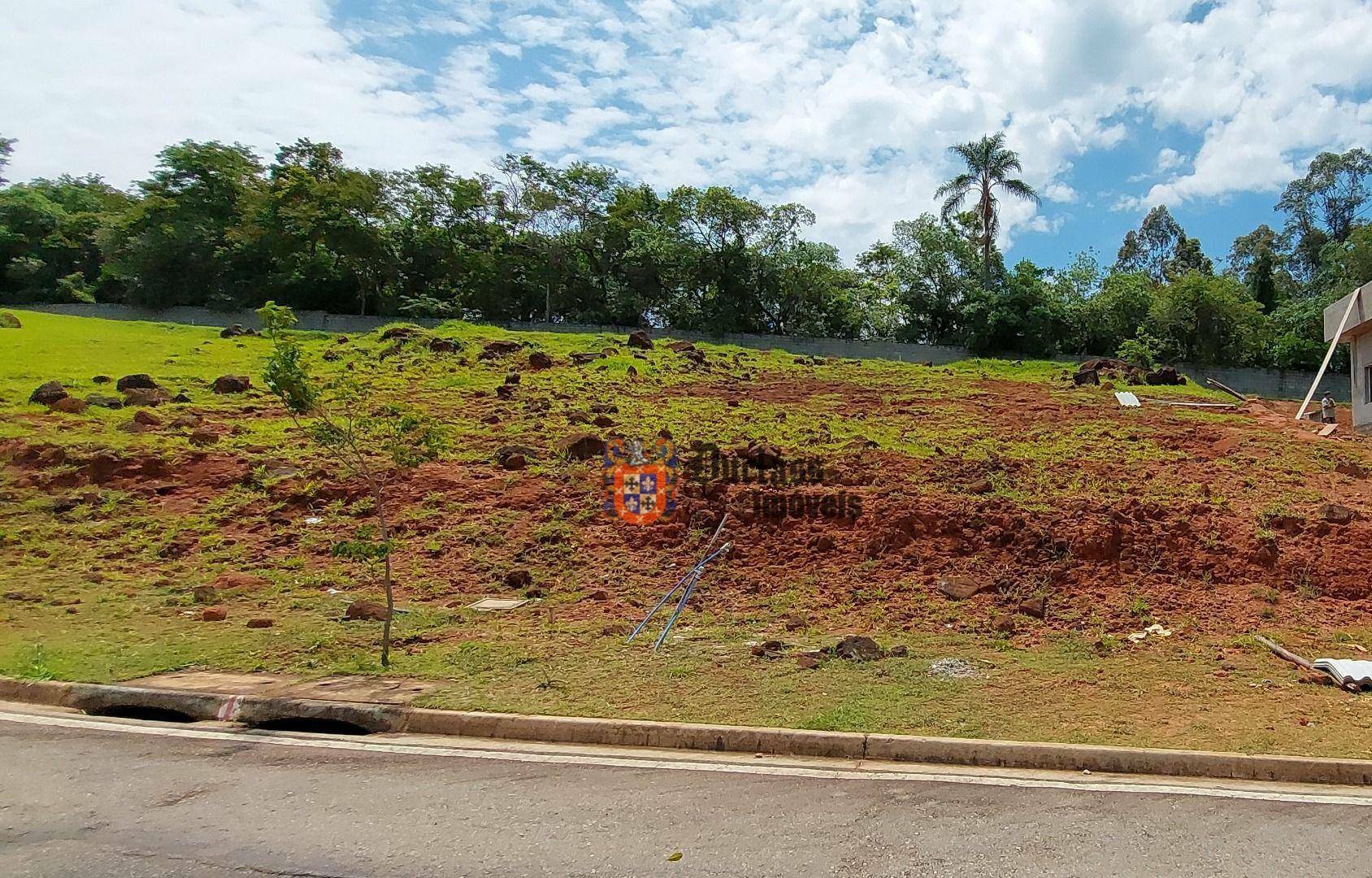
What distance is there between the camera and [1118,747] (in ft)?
18.0

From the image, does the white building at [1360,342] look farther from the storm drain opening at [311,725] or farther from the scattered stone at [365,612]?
the storm drain opening at [311,725]

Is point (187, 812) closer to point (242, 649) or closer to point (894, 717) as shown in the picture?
point (242, 649)

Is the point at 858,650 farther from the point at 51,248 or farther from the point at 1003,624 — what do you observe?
the point at 51,248

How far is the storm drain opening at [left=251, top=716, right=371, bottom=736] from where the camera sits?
6340mm

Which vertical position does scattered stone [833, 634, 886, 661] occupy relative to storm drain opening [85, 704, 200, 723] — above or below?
above

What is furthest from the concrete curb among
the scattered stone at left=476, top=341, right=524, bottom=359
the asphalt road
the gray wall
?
the gray wall

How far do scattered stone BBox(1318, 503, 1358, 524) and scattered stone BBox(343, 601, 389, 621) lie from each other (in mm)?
11928

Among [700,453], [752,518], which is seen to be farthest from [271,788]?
[700,453]

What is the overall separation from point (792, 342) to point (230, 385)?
2191 centimetres

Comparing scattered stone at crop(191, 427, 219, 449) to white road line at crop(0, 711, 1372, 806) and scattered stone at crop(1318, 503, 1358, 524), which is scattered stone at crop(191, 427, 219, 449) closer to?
white road line at crop(0, 711, 1372, 806)

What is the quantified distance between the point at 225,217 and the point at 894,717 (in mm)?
42252

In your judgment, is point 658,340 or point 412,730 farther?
point 658,340

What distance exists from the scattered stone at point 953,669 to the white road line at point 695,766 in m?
1.99

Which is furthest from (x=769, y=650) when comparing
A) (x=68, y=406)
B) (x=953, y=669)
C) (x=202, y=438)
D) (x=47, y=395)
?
(x=47, y=395)
